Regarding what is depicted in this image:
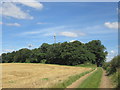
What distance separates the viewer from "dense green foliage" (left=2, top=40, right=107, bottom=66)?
104 metres

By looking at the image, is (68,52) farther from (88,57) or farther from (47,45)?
(47,45)

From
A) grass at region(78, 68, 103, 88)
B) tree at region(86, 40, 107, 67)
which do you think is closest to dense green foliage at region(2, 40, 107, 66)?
tree at region(86, 40, 107, 67)

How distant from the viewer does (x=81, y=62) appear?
105m

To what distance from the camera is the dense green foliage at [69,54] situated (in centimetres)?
10362

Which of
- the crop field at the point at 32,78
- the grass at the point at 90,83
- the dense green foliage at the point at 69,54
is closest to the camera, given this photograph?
the grass at the point at 90,83

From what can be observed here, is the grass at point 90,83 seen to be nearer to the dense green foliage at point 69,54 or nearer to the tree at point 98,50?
the dense green foliage at point 69,54

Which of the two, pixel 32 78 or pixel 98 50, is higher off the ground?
pixel 98 50

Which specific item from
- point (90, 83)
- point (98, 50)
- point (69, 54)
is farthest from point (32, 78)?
point (98, 50)

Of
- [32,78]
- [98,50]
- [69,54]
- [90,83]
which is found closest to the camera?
[90,83]

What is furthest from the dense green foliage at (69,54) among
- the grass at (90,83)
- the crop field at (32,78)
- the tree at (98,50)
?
the grass at (90,83)

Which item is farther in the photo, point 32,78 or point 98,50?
point 98,50

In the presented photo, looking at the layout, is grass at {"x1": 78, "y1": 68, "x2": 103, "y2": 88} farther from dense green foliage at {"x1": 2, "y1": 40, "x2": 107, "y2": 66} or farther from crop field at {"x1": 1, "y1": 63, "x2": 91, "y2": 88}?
dense green foliage at {"x1": 2, "y1": 40, "x2": 107, "y2": 66}

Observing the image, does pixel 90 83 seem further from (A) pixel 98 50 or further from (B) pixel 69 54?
(A) pixel 98 50

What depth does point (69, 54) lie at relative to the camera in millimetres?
103812
